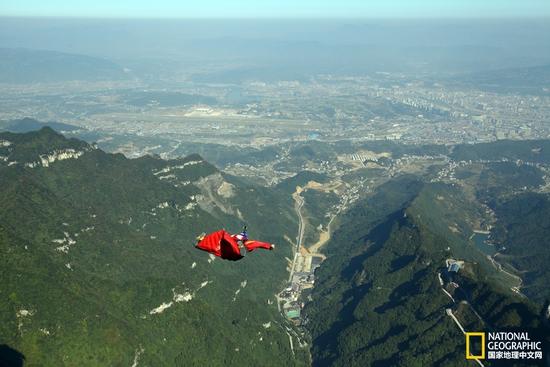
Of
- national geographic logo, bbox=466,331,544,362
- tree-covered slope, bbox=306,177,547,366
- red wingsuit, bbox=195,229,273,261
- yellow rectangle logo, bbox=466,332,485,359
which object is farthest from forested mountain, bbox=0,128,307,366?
red wingsuit, bbox=195,229,273,261

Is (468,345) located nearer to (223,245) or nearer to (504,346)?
(504,346)

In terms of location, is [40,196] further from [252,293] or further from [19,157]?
[252,293]

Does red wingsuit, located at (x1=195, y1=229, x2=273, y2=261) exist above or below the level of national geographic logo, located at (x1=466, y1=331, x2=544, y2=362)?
above

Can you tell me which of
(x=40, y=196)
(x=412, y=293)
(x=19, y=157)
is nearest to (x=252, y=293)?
(x=412, y=293)

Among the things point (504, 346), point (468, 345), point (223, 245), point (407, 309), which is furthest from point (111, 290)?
point (223, 245)

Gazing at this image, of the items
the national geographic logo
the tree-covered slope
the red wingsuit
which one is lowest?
the tree-covered slope

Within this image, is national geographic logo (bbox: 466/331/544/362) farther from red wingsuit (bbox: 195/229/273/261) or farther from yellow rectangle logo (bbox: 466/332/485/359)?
red wingsuit (bbox: 195/229/273/261)
